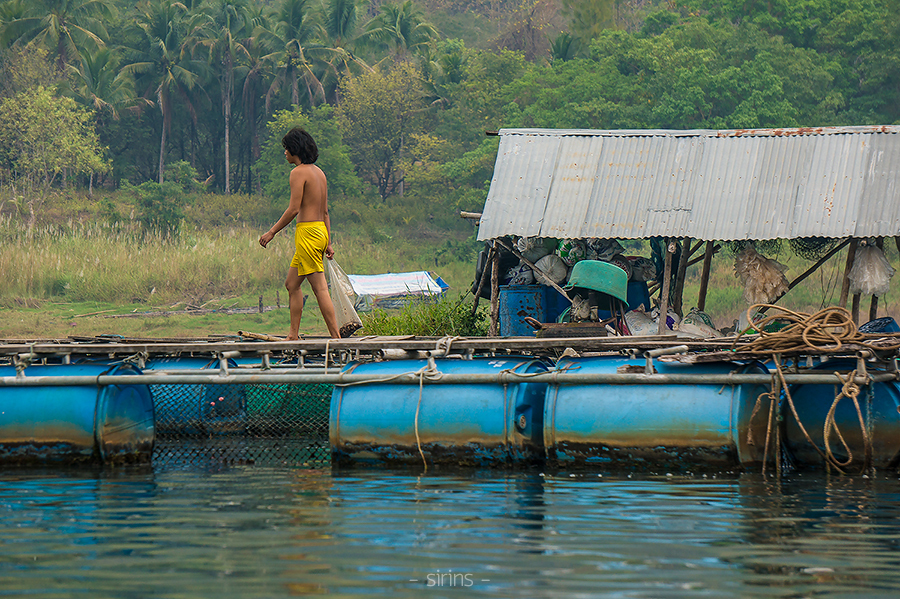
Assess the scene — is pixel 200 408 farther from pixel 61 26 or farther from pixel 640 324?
pixel 61 26

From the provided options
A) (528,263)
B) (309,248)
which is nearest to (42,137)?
(528,263)

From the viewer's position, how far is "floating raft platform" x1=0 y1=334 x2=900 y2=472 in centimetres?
896

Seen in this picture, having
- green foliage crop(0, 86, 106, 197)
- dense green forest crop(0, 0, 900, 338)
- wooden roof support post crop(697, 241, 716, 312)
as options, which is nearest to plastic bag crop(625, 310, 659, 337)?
wooden roof support post crop(697, 241, 716, 312)

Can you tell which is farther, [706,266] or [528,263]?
[706,266]

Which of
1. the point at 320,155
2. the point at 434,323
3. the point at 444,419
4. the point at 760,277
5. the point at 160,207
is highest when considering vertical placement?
the point at 320,155

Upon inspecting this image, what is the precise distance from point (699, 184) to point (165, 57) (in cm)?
4221

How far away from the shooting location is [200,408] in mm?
12391

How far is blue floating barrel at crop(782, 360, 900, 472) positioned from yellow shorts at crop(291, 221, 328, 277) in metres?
4.76

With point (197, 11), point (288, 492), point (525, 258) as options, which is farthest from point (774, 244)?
point (197, 11)

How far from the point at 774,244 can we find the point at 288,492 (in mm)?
7711

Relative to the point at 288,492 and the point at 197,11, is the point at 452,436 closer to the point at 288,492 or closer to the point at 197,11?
the point at 288,492

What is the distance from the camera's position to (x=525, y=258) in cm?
1284

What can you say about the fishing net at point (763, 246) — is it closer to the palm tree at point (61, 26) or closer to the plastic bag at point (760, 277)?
the plastic bag at point (760, 277)

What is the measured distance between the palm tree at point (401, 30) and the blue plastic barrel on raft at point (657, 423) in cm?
4617
